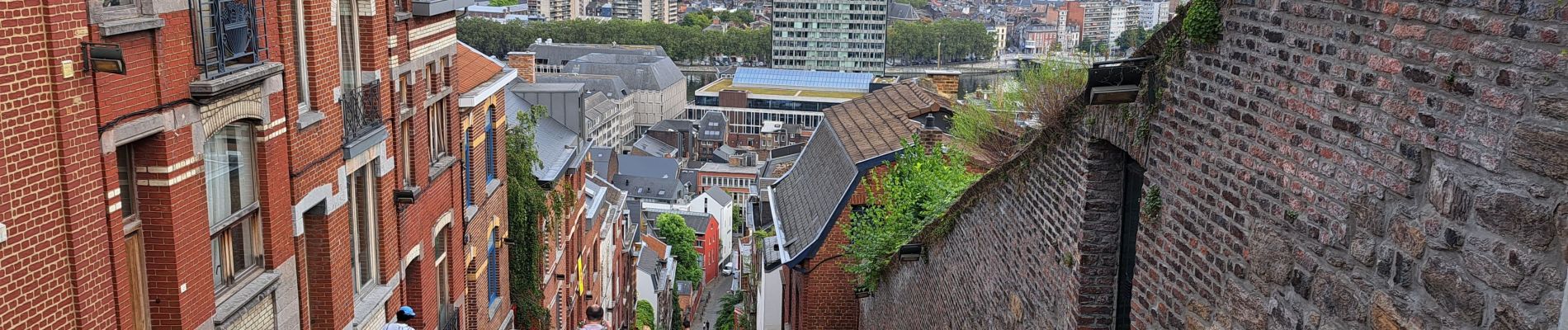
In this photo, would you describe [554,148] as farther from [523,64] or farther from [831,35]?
[831,35]

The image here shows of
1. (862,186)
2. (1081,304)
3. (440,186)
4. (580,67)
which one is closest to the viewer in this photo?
(1081,304)

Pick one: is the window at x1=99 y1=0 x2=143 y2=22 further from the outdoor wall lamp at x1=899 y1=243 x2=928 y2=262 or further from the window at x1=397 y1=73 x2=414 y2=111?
the outdoor wall lamp at x1=899 y1=243 x2=928 y2=262

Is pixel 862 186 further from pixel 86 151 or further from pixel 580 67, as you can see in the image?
pixel 580 67

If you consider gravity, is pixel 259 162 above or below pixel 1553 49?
below

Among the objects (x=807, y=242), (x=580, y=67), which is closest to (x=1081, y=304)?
(x=807, y=242)

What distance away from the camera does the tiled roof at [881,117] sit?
19.6 metres

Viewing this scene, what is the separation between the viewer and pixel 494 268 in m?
20.6

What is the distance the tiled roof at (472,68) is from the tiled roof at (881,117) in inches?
223

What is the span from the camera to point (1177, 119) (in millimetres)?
6461

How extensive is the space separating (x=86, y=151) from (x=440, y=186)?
8.97 meters

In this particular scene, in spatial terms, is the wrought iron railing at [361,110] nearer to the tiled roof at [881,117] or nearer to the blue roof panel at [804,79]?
the tiled roof at [881,117]

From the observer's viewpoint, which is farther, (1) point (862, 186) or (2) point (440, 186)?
(1) point (862, 186)

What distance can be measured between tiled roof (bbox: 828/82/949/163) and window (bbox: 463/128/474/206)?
5.55m

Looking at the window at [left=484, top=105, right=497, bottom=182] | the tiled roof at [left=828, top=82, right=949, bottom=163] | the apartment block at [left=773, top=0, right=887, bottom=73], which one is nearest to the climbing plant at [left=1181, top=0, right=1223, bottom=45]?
the tiled roof at [left=828, top=82, right=949, bottom=163]
